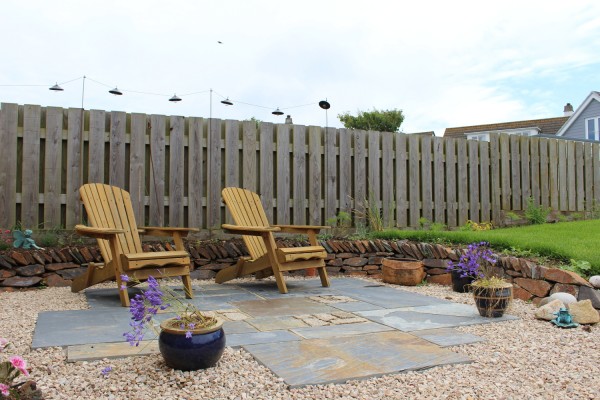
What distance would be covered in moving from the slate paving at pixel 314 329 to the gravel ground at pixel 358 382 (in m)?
0.08

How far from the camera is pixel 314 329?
2.89 meters

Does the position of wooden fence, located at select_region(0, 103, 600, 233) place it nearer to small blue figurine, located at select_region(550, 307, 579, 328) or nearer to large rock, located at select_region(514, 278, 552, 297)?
large rock, located at select_region(514, 278, 552, 297)

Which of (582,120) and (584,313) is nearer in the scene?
(584,313)

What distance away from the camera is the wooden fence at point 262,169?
16.1 ft

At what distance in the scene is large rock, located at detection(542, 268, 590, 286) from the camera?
3569 mm

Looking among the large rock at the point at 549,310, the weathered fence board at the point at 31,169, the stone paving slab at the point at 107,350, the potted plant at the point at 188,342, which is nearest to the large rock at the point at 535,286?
the large rock at the point at 549,310

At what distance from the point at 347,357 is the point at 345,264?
3.28 m

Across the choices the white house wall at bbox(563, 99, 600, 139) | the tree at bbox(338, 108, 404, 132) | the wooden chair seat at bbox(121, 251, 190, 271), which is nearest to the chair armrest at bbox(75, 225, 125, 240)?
the wooden chair seat at bbox(121, 251, 190, 271)

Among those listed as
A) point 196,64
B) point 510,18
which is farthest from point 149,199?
point 510,18

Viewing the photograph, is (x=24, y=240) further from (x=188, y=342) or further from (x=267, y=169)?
(x=188, y=342)

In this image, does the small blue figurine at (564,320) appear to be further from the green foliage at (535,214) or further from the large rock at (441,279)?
the green foliage at (535,214)

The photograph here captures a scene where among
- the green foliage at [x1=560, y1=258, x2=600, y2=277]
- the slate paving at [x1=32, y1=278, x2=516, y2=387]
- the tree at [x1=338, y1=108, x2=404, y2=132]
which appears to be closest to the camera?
the slate paving at [x1=32, y1=278, x2=516, y2=387]

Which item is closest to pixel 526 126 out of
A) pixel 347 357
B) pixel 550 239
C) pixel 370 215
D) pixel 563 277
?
pixel 370 215

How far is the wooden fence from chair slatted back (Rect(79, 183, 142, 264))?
86cm
